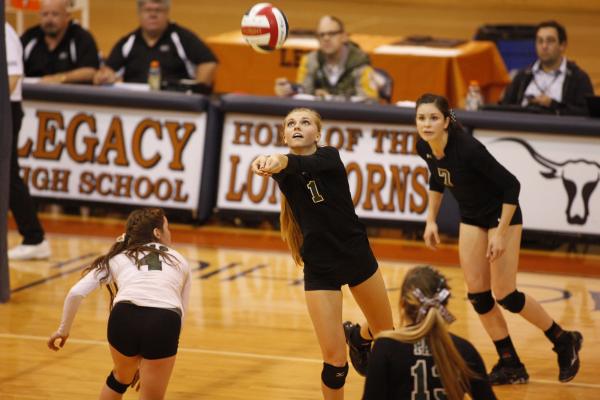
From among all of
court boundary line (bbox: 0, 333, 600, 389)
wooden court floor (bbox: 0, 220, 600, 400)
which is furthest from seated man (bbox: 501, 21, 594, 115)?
court boundary line (bbox: 0, 333, 600, 389)

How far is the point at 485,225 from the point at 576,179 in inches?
158

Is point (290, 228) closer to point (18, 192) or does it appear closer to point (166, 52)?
point (18, 192)

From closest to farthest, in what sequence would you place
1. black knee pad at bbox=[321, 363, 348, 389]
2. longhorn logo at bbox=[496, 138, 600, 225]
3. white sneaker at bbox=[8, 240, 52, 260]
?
black knee pad at bbox=[321, 363, 348, 389]
white sneaker at bbox=[8, 240, 52, 260]
longhorn logo at bbox=[496, 138, 600, 225]

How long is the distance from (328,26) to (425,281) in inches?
300

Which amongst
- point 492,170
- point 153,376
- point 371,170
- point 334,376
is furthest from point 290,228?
point 371,170

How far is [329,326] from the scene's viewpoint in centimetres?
610

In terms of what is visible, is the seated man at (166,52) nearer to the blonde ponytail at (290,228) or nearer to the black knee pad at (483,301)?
the black knee pad at (483,301)

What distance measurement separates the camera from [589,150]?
10.9 m

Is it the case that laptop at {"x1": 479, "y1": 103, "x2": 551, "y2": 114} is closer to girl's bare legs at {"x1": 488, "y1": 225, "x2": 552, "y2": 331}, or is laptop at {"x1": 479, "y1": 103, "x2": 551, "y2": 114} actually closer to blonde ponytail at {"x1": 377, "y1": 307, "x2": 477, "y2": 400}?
girl's bare legs at {"x1": 488, "y1": 225, "x2": 552, "y2": 331}

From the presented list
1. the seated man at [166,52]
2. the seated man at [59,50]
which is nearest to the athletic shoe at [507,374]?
the seated man at [166,52]

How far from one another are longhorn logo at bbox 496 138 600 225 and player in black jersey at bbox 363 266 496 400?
6741mm

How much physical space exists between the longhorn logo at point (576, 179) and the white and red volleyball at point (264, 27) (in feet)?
12.6

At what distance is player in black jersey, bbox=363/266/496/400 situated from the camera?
4367 millimetres

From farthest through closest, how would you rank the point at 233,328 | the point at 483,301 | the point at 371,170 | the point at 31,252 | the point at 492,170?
the point at 371,170, the point at 31,252, the point at 233,328, the point at 483,301, the point at 492,170
